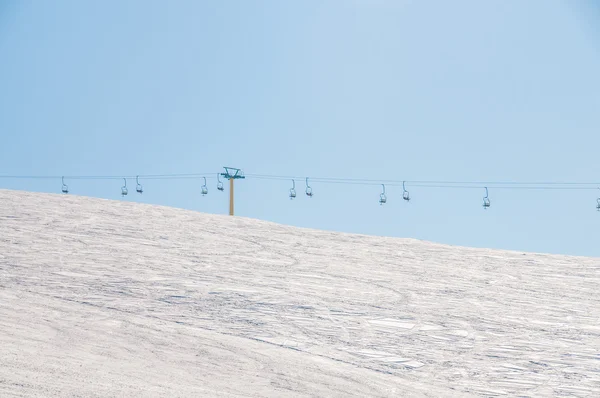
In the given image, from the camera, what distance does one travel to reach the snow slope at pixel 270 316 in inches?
325

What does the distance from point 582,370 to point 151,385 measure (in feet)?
19.6

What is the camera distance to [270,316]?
11539 millimetres

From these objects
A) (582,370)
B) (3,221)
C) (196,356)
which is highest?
(3,221)

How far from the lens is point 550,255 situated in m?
21.3

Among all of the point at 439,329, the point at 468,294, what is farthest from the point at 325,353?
the point at 468,294

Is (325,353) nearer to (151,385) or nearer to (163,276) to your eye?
(151,385)

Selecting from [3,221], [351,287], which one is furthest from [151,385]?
[3,221]

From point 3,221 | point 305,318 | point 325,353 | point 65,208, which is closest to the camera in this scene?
point 325,353

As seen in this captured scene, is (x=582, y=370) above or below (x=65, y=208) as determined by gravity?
below

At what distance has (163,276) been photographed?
45.1ft

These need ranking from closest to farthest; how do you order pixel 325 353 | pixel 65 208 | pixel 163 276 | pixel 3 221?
pixel 325 353 → pixel 163 276 → pixel 3 221 → pixel 65 208

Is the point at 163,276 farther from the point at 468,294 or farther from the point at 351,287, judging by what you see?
the point at 468,294

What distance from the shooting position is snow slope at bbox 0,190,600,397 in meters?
8.26

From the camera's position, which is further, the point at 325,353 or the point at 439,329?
the point at 439,329
